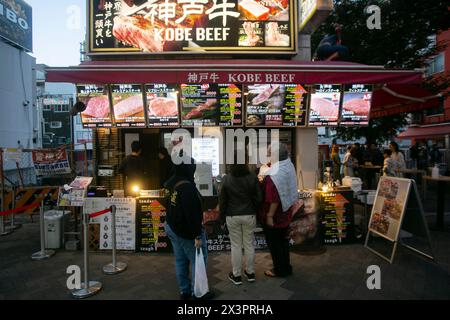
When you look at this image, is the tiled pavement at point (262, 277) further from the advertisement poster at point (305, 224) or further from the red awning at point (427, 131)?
the red awning at point (427, 131)

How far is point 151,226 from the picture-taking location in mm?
5465

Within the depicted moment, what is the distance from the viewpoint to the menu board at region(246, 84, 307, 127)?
6359 millimetres

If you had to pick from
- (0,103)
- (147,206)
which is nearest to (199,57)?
(147,206)

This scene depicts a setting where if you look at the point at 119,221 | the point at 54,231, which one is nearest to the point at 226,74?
the point at 119,221

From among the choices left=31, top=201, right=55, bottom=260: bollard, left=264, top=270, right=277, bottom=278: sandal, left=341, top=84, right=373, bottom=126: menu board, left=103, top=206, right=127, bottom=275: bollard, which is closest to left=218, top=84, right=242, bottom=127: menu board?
left=341, top=84, right=373, bottom=126: menu board

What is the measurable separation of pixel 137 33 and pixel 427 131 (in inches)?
1092

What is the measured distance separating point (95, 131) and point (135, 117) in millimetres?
1822

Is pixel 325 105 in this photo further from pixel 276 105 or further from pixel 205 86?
pixel 205 86

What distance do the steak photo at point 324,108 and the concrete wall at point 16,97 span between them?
18864 mm

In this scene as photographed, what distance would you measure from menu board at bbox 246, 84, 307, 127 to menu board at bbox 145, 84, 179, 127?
5.86 feet

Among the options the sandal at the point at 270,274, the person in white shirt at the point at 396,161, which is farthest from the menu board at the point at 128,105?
the person in white shirt at the point at 396,161

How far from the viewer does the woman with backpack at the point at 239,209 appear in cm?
414

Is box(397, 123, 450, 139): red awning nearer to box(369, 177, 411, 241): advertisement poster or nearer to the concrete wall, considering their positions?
box(369, 177, 411, 241): advertisement poster

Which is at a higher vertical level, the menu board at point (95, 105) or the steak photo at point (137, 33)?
the steak photo at point (137, 33)
